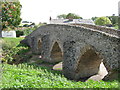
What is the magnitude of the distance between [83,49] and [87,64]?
2.03m

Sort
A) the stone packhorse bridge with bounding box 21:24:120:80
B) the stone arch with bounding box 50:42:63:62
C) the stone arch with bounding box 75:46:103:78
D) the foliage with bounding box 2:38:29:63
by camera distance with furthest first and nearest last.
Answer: the foliage with bounding box 2:38:29:63, the stone arch with bounding box 50:42:63:62, the stone arch with bounding box 75:46:103:78, the stone packhorse bridge with bounding box 21:24:120:80

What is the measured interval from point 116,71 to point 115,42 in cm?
160

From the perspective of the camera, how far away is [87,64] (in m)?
12.4

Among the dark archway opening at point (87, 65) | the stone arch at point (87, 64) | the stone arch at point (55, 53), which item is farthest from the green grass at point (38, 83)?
the stone arch at point (55, 53)

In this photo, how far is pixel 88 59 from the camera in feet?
39.4

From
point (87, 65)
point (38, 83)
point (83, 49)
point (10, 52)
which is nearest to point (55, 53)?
point (87, 65)

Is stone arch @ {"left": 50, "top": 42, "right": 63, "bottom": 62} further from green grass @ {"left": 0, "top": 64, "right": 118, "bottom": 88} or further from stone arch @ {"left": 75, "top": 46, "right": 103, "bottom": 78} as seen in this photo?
green grass @ {"left": 0, "top": 64, "right": 118, "bottom": 88}

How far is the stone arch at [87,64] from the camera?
1141cm

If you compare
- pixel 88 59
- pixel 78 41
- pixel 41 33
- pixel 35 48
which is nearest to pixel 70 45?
pixel 78 41

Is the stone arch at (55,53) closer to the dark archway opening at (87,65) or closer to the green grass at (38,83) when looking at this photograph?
the dark archway opening at (87,65)

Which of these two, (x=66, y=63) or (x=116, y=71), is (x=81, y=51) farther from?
(x=116, y=71)

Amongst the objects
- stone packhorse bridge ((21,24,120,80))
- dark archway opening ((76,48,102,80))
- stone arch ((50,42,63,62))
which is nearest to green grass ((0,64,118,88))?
stone packhorse bridge ((21,24,120,80))

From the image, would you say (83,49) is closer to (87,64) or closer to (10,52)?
(87,64)

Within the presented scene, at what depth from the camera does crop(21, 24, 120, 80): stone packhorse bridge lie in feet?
28.0
